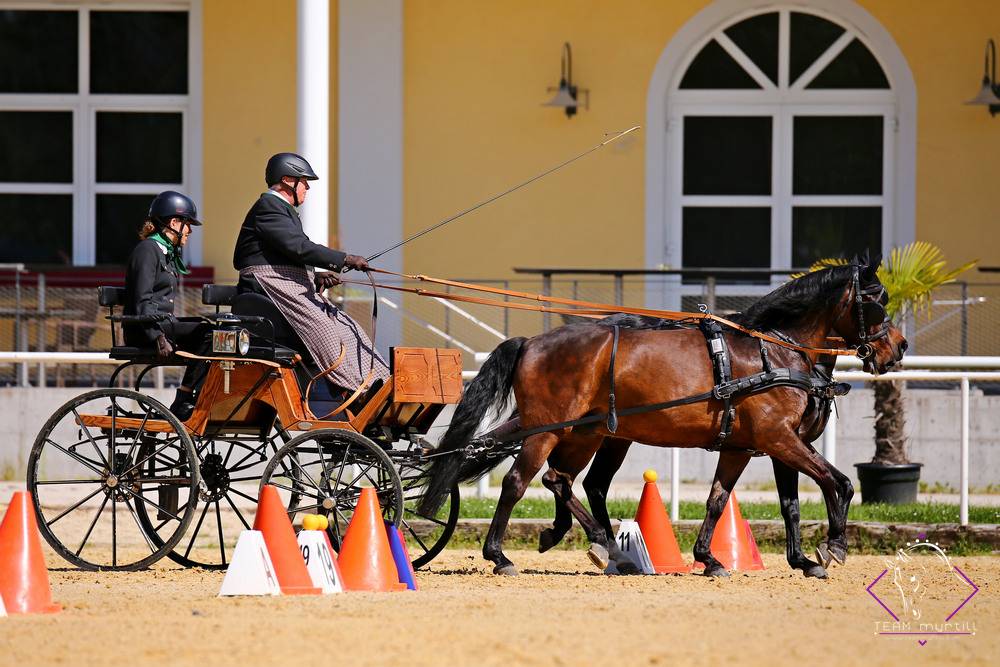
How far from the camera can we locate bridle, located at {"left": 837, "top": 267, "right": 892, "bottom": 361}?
863 cm

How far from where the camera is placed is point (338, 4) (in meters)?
15.8

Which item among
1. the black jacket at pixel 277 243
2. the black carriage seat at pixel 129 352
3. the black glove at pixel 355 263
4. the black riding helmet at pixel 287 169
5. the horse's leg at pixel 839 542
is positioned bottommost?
the horse's leg at pixel 839 542

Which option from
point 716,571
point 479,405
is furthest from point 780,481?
point 479,405

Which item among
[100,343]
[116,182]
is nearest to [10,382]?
[100,343]

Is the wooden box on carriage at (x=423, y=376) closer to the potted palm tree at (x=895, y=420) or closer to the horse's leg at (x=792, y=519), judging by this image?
the horse's leg at (x=792, y=519)

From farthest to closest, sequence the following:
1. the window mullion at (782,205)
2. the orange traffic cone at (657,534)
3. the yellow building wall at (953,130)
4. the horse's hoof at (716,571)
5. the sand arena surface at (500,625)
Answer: the window mullion at (782,205) → the yellow building wall at (953,130) → the orange traffic cone at (657,534) → the horse's hoof at (716,571) → the sand arena surface at (500,625)

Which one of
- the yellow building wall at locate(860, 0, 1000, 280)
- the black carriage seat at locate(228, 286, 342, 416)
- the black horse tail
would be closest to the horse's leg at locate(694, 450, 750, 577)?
the black horse tail

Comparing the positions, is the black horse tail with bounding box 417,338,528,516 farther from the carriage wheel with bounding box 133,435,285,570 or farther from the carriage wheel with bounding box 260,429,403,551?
the carriage wheel with bounding box 133,435,285,570

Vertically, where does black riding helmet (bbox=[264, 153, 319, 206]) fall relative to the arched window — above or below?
below

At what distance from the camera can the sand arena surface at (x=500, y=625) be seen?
5699 mm

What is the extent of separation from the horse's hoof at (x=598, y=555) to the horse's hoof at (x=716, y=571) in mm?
590

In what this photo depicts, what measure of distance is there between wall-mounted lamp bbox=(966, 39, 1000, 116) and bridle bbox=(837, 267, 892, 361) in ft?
24.8

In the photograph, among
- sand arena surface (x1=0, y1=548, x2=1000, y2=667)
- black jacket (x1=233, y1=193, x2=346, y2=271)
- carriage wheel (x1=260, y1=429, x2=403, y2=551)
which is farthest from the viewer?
black jacket (x1=233, y1=193, x2=346, y2=271)

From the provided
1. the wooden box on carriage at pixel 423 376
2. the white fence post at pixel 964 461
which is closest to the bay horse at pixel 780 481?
the wooden box on carriage at pixel 423 376
